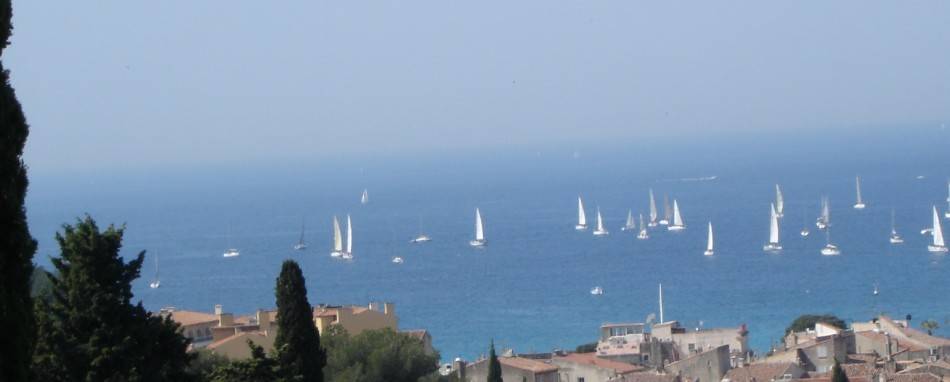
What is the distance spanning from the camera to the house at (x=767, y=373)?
27.3 m

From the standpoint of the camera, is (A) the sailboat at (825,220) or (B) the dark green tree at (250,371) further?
(A) the sailboat at (825,220)

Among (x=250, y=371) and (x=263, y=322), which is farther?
(x=263, y=322)

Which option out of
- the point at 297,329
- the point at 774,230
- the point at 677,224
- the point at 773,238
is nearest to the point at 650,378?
the point at 297,329

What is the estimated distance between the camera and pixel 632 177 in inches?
6722

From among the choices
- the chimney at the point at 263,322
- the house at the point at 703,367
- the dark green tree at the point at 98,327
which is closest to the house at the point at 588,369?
the house at the point at 703,367

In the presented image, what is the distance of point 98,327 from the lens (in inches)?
433

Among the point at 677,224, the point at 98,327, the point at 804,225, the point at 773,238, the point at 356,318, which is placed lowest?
the point at 356,318

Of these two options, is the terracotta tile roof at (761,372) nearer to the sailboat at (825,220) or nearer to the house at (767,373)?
the house at (767,373)

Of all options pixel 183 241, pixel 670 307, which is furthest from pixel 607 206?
pixel 670 307

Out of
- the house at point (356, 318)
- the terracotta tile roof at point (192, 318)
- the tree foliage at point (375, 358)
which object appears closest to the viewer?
the tree foliage at point (375, 358)

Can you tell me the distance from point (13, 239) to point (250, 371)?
5.83 meters

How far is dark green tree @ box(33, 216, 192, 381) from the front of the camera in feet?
35.7

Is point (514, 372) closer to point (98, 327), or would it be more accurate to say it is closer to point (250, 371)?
point (250, 371)

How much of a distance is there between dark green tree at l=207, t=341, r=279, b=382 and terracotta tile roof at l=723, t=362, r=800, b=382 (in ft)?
51.9
